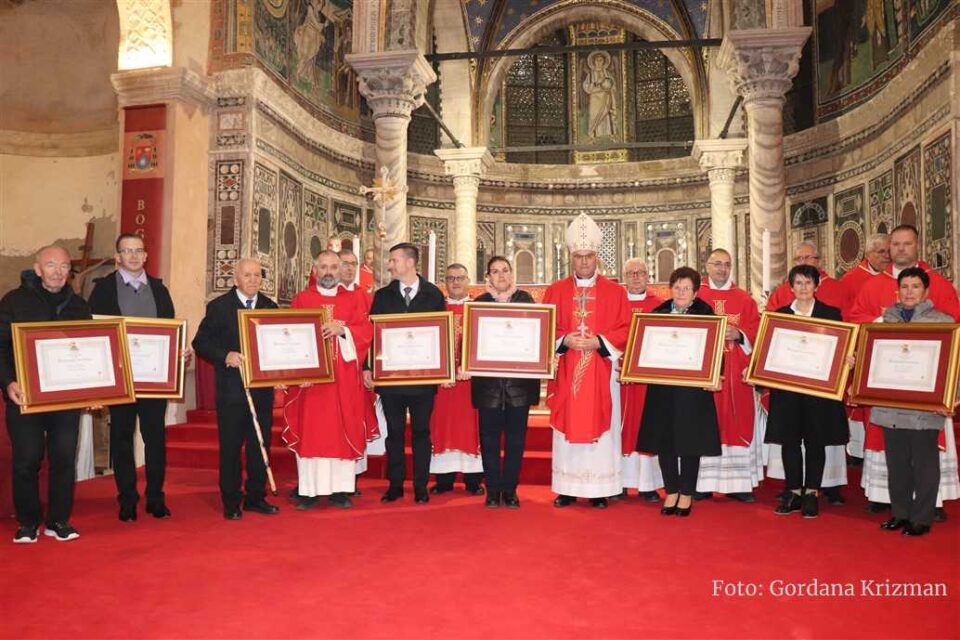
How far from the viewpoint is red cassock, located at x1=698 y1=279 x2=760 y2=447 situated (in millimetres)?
6945

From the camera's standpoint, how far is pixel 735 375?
7.12 metres

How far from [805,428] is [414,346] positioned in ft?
10.4

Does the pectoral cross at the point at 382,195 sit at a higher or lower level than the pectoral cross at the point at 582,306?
higher

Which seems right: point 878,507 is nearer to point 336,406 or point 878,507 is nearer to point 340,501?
point 340,501

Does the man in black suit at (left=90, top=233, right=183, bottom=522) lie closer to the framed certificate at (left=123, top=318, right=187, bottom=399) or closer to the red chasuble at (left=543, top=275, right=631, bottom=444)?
the framed certificate at (left=123, top=318, right=187, bottom=399)

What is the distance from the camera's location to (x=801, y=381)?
603 cm

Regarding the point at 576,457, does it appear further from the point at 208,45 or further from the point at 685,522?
Result: the point at 208,45

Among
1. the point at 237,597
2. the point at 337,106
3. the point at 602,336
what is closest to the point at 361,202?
the point at 337,106

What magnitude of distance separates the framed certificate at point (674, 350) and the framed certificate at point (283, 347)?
8.02 feet

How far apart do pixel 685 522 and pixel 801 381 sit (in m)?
1.37

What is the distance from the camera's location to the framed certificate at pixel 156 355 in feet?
20.4

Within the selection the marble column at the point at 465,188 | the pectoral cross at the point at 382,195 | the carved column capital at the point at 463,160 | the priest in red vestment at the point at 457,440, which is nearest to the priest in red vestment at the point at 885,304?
the priest in red vestment at the point at 457,440

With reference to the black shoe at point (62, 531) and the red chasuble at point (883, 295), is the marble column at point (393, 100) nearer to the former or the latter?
the red chasuble at point (883, 295)

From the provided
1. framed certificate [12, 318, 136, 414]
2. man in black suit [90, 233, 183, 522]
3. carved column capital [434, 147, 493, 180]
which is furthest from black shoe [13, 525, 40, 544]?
carved column capital [434, 147, 493, 180]
